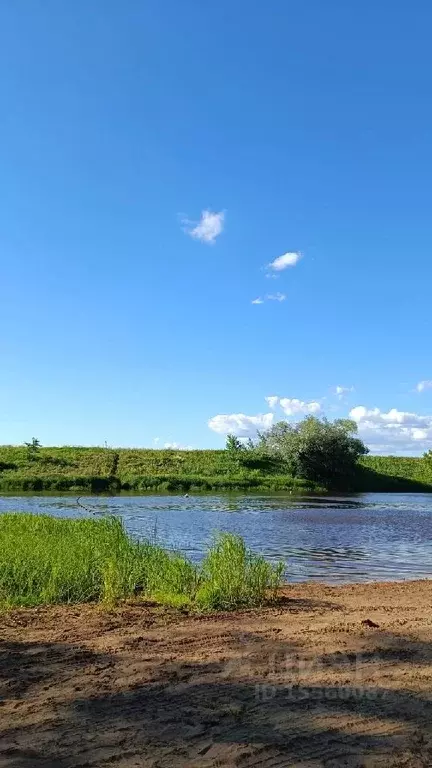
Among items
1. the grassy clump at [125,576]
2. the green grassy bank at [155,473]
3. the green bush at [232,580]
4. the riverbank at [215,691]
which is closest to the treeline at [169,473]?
the green grassy bank at [155,473]

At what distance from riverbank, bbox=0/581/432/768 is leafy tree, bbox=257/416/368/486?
6204 cm

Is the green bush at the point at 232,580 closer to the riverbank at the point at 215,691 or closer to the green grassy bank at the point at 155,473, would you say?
Answer: the riverbank at the point at 215,691

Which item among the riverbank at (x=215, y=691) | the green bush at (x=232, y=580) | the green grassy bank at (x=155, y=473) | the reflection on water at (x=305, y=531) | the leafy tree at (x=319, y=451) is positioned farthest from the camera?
the leafy tree at (x=319, y=451)

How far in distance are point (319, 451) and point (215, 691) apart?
6595 centimetres

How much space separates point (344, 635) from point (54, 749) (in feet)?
14.3

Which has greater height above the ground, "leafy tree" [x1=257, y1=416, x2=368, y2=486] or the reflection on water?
"leafy tree" [x1=257, y1=416, x2=368, y2=486]

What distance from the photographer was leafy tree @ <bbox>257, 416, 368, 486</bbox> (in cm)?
7069

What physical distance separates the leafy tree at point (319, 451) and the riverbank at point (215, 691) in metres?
62.0

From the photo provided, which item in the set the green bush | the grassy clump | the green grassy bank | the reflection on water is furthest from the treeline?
the green bush

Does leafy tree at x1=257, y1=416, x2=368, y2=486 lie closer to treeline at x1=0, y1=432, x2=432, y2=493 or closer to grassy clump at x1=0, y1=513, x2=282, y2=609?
treeline at x1=0, y1=432, x2=432, y2=493

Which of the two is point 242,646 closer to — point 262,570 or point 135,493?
point 262,570

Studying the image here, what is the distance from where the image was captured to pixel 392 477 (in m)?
78.1

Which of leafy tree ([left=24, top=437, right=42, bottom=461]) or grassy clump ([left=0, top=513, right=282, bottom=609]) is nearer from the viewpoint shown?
grassy clump ([left=0, top=513, right=282, bottom=609])

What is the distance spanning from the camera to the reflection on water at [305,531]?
58.2 ft
